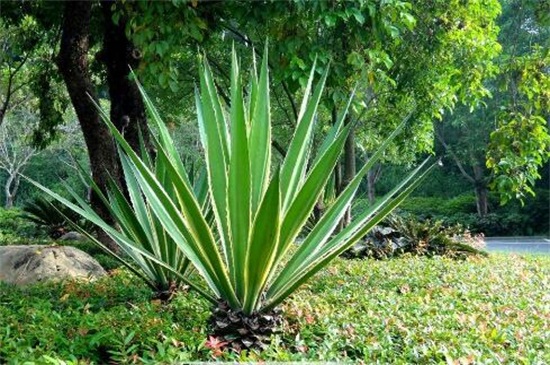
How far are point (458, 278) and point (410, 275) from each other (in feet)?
1.29

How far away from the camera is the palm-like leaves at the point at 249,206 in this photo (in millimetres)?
2605

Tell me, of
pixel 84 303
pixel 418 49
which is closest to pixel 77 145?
pixel 418 49

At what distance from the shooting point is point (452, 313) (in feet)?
11.6

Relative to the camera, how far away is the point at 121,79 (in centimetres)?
762

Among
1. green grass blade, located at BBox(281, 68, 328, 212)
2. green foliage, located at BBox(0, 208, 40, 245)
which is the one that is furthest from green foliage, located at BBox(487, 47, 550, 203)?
green foliage, located at BBox(0, 208, 40, 245)

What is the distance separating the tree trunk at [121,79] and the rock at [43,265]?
2.06 metres

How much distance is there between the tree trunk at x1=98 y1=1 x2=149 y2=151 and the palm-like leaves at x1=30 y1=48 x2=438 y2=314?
175 inches

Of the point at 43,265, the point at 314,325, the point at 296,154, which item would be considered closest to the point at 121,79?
the point at 43,265

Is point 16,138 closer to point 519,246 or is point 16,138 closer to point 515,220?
point 519,246

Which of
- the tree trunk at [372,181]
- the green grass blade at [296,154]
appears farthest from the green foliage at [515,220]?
the green grass blade at [296,154]

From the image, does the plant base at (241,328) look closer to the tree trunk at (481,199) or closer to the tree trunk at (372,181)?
the tree trunk at (372,181)

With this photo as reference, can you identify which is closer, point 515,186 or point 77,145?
point 515,186

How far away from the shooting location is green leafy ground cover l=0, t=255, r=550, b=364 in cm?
266

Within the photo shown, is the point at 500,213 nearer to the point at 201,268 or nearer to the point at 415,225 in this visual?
the point at 415,225
